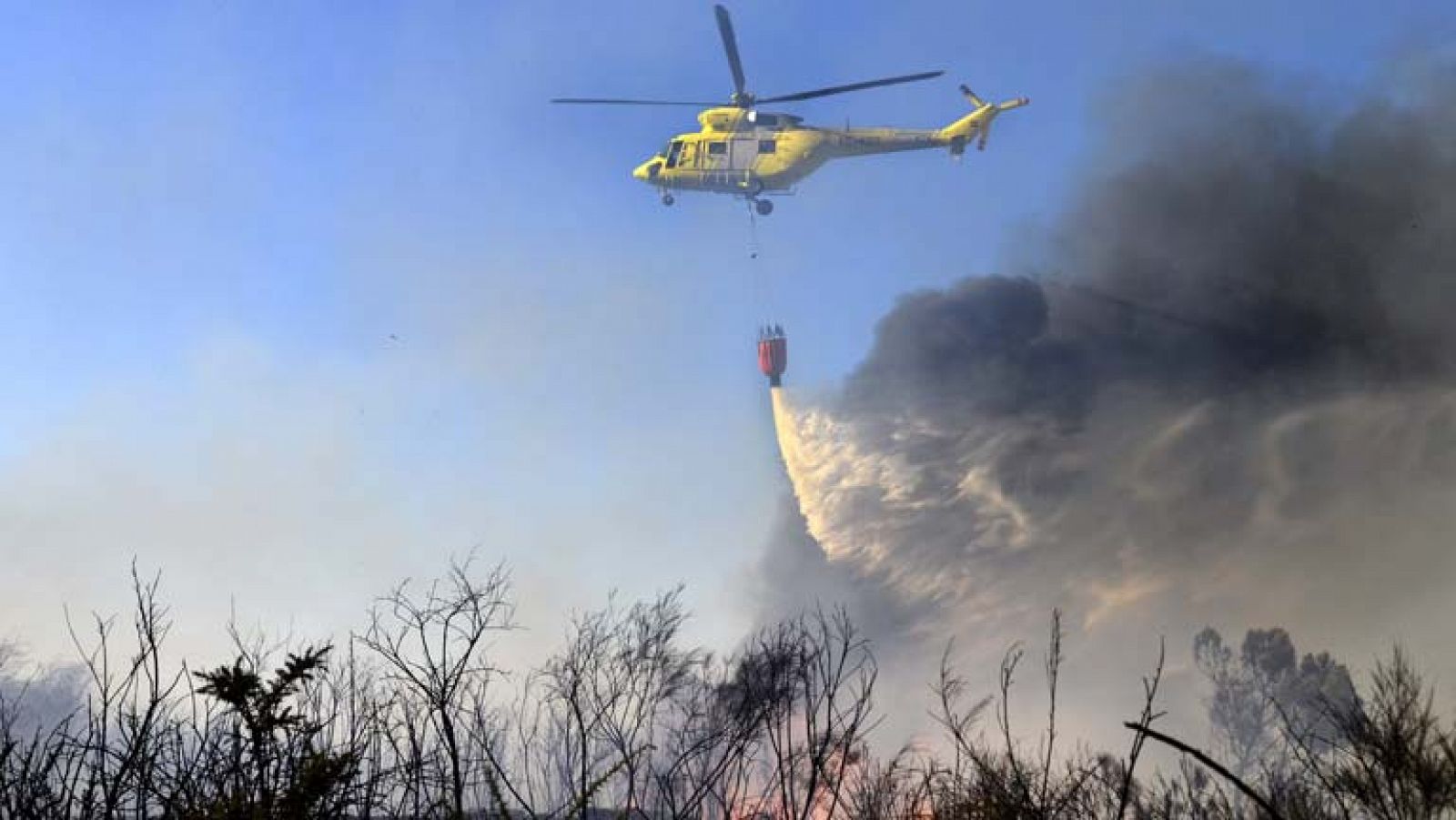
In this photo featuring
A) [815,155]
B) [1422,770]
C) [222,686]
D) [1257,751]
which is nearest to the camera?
[222,686]

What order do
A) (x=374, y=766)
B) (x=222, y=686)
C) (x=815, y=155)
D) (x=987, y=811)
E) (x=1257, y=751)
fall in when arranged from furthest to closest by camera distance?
(x=1257, y=751) < (x=815, y=155) < (x=374, y=766) < (x=987, y=811) < (x=222, y=686)

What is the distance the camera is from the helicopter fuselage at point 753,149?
229 ft

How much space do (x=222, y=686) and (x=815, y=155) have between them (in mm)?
67885

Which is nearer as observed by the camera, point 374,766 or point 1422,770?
point 1422,770

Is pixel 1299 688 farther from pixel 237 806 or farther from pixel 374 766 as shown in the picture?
pixel 237 806

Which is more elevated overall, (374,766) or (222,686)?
(374,766)

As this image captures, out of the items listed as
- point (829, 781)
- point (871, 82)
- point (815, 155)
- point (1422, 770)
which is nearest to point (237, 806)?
point (829, 781)

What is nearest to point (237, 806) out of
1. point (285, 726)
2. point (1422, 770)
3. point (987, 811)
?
point (285, 726)

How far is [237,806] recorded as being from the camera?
5.96 meters

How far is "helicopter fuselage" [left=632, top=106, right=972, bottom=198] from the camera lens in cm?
6988

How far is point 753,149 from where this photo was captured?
70062mm

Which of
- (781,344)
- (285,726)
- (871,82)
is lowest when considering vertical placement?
(285,726)

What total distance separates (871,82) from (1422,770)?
49751 mm

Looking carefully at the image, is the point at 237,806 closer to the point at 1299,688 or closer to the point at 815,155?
the point at 815,155
